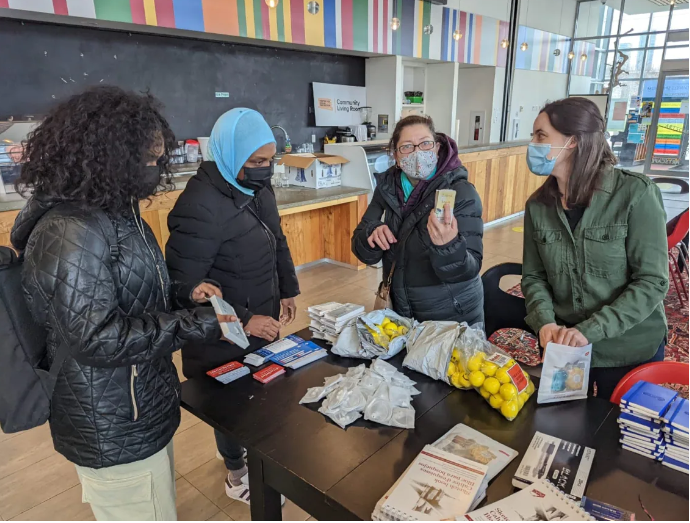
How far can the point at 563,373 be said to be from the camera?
52.9 inches

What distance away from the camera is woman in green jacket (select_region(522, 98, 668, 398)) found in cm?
148

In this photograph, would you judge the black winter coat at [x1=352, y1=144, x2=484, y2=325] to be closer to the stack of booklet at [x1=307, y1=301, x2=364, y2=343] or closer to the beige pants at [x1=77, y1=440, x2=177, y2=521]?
the stack of booklet at [x1=307, y1=301, x2=364, y2=343]

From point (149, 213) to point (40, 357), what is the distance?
2.48m

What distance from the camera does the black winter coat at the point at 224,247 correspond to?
66.7 inches

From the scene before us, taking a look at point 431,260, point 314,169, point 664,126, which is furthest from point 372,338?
point 664,126

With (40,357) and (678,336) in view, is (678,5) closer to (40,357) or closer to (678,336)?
(678,336)

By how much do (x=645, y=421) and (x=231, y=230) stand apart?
4.53 ft

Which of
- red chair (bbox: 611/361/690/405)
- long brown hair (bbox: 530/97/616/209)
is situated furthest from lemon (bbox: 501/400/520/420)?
long brown hair (bbox: 530/97/616/209)

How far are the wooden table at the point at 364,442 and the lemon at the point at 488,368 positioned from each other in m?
0.09

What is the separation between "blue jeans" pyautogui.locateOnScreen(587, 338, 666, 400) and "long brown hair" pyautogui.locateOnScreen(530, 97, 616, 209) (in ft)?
1.98

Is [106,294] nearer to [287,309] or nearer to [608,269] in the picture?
[287,309]

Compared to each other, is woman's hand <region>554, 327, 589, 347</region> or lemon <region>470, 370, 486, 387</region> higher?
woman's hand <region>554, 327, 589, 347</region>

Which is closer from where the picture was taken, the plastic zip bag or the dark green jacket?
the plastic zip bag

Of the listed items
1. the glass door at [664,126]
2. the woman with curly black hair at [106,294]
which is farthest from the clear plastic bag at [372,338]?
the glass door at [664,126]
